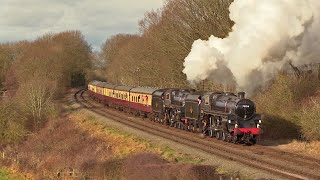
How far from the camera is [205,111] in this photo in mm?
27266

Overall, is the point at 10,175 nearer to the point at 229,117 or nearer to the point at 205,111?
the point at 205,111

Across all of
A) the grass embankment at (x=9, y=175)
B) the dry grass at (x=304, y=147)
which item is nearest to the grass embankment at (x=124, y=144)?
the dry grass at (x=304, y=147)

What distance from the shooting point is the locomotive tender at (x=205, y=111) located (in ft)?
78.9

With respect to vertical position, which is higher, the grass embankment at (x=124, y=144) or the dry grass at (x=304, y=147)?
the dry grass at (x=304, y=147)

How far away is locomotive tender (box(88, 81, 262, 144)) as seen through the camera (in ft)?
78.9

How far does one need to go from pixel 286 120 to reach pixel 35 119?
28.1 meters

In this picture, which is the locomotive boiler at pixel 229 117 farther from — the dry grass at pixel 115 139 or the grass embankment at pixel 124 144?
the dry grass at pixel 115 139

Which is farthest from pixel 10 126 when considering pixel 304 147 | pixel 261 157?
pixel 304 147

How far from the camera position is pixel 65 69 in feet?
265

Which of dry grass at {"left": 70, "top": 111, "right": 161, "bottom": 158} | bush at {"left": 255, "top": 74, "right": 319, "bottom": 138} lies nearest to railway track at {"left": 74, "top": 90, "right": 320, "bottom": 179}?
dry grass at {"left": 70, "top": 111, "right": 161, "bottom": 158}

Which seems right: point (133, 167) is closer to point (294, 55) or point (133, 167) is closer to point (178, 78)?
point (294, 55)

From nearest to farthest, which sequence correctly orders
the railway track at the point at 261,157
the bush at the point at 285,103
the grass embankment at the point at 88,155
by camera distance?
the railway track at the point at 261,157 → the grass embankment at the point at 88,155 → the bush at the point at 285,103

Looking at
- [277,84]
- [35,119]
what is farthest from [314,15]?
[35,119]

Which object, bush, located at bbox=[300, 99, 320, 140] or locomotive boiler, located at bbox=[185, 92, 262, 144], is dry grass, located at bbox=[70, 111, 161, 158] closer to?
locomotive boiler, located at bbox=[185, 92, 262, 144]
